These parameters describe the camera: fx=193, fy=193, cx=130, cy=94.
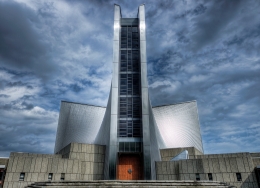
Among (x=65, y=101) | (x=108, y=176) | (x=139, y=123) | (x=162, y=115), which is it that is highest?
(x=65, y=101)

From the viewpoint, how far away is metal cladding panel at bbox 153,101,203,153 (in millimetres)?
30125

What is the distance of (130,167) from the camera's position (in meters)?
18.1

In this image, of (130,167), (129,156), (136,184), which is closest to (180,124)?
(129,156)

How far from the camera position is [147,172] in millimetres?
16703

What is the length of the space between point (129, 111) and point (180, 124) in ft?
48.8

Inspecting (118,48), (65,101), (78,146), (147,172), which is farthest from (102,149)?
(65,101)

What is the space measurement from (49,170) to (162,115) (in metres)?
19.8

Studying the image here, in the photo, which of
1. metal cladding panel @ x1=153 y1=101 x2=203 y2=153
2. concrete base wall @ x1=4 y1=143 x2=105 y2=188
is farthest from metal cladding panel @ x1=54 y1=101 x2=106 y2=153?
metal cladding panel @ x1=153 y1=101 x2=203 y2=153

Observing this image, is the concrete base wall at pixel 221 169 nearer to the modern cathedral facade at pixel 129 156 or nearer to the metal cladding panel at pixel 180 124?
the modern cathedral facade at pixel 129 156

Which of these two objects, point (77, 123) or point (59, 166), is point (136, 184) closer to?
point (59, 166)

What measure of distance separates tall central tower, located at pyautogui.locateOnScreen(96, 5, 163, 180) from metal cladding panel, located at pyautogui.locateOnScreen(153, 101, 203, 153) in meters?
10.9

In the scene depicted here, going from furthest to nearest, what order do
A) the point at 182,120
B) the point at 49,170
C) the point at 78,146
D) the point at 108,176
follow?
the point at 182,120 < the point at 78,146 < the point at 49,170 < the point at 108,176

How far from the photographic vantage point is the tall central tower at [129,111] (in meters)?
17.5

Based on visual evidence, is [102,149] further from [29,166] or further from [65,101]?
[65,101]
